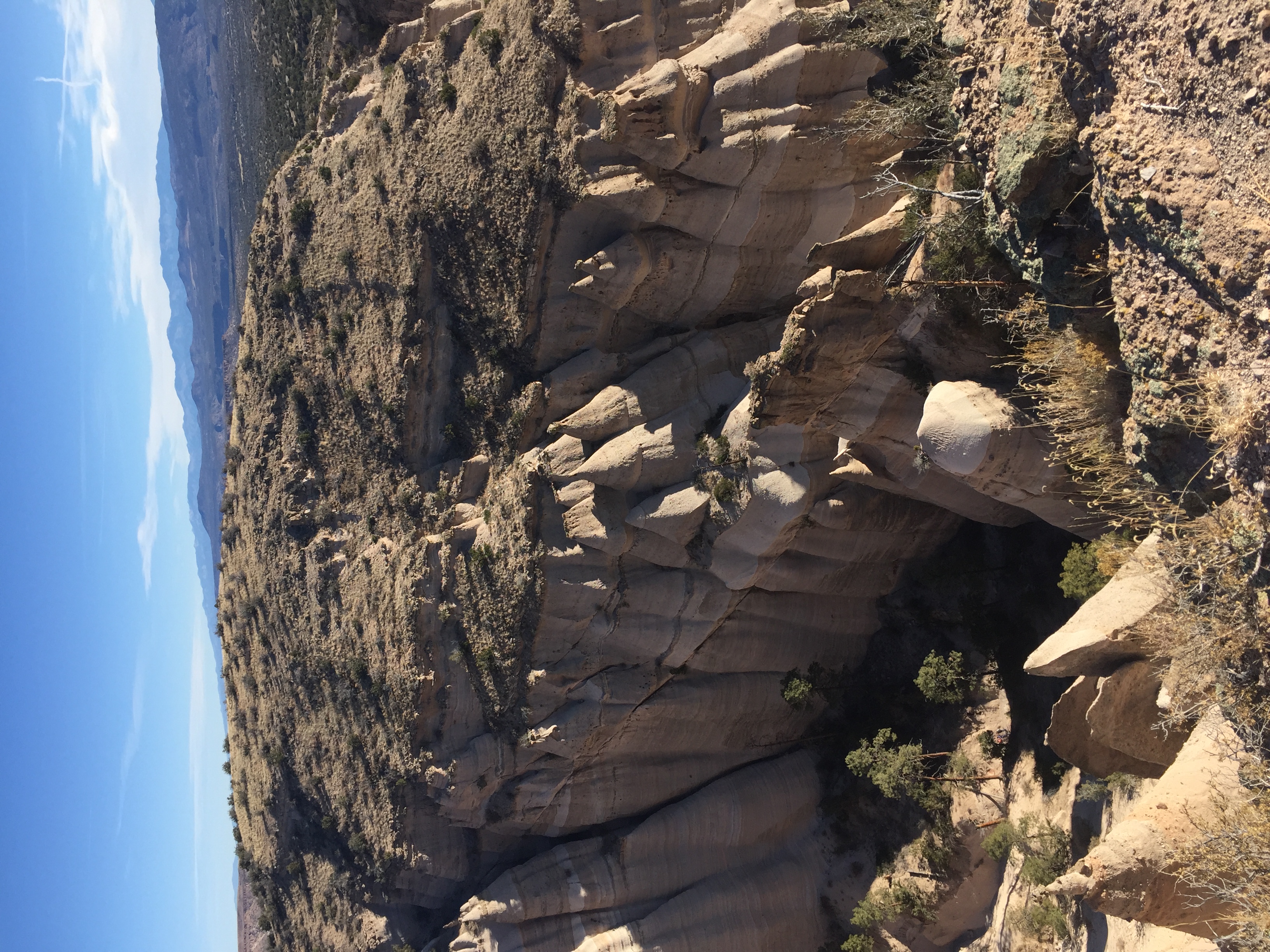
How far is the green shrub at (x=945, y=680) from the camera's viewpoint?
24.8 m

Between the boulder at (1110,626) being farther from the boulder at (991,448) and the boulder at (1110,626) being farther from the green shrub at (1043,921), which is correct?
the green shrub at (1043,921)

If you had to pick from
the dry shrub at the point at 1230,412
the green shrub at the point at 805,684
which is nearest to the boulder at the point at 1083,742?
the dry shrub at the point at 1230,412

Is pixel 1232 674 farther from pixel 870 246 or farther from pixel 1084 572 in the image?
pixel 870 246

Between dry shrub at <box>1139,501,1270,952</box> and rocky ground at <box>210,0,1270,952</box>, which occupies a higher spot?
rocky ground at <box>210,0,1270,952</box>

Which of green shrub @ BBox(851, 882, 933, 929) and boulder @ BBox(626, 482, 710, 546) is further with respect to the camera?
green shrub @ BBox(851, 882, 933, 929)

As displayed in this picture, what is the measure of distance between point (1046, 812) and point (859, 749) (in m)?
6.08

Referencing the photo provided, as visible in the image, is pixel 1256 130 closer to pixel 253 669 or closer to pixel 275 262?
pixel 275 262

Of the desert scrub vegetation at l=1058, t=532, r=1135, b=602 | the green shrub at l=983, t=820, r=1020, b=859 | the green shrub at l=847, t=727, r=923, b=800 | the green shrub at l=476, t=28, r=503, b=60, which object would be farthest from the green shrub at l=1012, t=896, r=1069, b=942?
the green shrub at l=476, t=28, r=503, b=60

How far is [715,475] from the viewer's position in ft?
78.7

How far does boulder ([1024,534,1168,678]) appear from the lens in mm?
14906

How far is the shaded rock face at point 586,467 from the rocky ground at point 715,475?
0.13 metres

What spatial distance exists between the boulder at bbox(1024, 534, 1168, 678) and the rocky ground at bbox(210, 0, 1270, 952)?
0.35ft

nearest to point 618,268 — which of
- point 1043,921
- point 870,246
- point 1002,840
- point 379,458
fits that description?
point 870,246

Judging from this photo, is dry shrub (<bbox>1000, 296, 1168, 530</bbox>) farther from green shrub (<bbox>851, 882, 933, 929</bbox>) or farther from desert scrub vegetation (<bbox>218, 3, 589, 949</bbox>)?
green shrub (<bbox>851, 882, 933, 929</bbox>)
